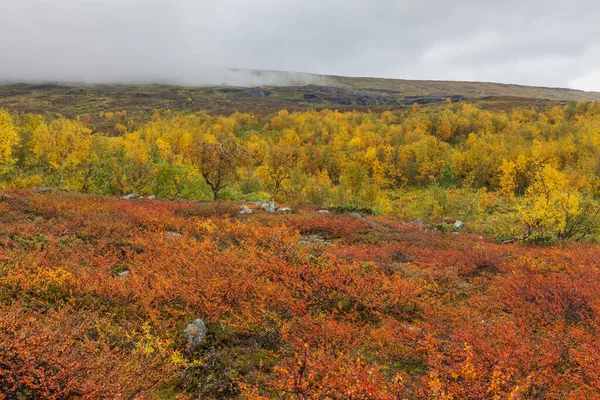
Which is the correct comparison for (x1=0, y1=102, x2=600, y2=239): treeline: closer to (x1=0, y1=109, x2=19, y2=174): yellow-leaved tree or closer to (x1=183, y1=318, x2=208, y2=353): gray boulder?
(x1=0, y1=109, x2=19, y2=174): yellow-leaved tree

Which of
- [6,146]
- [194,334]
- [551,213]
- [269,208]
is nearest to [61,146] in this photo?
[6,146]

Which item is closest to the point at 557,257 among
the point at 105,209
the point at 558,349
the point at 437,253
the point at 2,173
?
the point at 437,253

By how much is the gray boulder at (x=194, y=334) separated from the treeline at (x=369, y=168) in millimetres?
16325

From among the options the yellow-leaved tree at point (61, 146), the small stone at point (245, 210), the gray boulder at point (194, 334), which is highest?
the yellow-leaved tree at point (61, 146)

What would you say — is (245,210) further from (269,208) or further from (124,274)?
(124,274)

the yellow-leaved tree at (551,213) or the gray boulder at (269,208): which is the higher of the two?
the yellow-leaved tree at (551,213)

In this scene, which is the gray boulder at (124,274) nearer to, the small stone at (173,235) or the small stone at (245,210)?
the small stone at (173,235)

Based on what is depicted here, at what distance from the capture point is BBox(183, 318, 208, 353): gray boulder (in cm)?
635

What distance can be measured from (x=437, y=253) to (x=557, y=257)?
14.3 ft

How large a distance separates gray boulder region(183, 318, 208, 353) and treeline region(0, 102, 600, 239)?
16325 mm

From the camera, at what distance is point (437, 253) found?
13984mm

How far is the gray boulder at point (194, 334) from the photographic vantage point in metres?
6.35

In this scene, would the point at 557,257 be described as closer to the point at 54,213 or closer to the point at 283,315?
the point at 283,315

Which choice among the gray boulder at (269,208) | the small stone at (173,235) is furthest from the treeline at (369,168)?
the small stone at (173,235)
